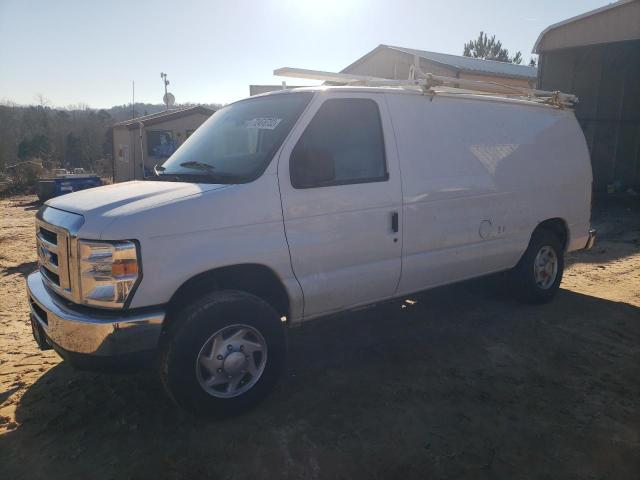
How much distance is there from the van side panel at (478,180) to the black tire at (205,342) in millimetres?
1350

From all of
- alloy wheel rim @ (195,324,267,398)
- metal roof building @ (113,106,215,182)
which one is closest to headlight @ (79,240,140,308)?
alloy wheel rim @ (195,324,267,398)

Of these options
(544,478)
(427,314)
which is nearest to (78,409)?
(544,478)

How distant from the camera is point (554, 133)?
538 cm

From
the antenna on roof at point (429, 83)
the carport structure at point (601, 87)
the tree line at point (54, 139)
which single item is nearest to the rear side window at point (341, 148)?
the antenna on roof at point (429, 83)

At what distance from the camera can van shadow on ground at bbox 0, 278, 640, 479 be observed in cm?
278

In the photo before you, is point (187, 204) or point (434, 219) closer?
point (187, 204)

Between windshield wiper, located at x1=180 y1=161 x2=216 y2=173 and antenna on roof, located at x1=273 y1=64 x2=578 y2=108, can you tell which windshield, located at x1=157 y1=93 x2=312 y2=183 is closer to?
windshield wiper, located at x1=180 y1=161 x2=216 y2=173

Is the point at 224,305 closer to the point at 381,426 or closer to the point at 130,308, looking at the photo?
the point at 130,308

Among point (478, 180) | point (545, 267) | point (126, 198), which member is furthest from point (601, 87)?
point (126, 198)

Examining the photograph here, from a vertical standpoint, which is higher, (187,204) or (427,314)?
(187,204)

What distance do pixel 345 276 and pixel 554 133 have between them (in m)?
3.35

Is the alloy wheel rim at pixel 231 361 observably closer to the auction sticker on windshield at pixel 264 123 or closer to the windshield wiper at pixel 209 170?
the windshield wiper at pixel 209 170

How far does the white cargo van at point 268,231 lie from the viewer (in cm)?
281

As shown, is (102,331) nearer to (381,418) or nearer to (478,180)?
(381,418)
